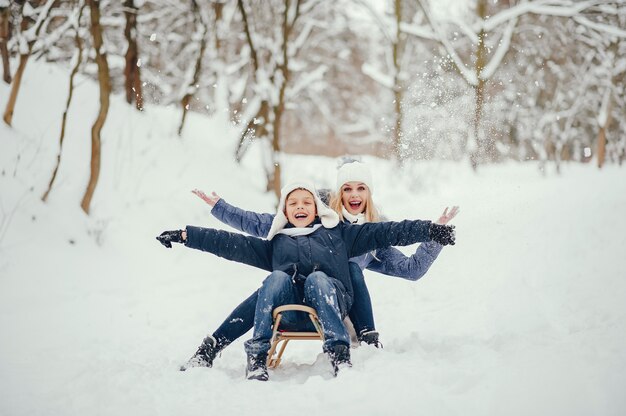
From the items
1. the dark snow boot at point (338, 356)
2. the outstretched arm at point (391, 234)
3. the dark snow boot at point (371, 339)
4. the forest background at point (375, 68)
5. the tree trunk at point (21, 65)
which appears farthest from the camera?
the forest background at point (375, 68)

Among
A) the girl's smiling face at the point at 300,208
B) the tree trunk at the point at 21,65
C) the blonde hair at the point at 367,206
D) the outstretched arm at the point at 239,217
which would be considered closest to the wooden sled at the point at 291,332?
the girl's smiling face at the point at 300,208

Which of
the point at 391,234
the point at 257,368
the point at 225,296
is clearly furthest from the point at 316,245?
the point at 225,296

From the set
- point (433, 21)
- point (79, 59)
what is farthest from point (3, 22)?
point (433, 21)

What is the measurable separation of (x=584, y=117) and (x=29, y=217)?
15.6 metres

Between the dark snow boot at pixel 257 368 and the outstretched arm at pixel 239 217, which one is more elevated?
the outstretched arm at pixel 239 217

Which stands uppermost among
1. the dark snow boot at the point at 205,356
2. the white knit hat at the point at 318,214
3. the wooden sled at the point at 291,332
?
the white knit hat at the point at 318,214

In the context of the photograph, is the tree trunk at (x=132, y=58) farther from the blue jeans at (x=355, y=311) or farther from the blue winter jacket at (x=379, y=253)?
the blue jeans at (x=355, y=311)

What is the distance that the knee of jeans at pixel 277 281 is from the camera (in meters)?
3.04

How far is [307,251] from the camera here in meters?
3.26

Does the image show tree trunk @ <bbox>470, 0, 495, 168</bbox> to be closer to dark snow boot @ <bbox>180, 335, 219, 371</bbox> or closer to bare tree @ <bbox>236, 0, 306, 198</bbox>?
bare tree @ <bbox>236, 0, 306, 198</bbox>

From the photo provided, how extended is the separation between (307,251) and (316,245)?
6 cm

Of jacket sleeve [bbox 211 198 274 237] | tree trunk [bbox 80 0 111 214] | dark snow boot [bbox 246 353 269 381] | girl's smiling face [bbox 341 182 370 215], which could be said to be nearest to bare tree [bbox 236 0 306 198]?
tree trunk [bbox 80 0 111 214]

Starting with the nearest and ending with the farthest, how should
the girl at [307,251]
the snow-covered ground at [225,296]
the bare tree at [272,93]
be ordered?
the snow-covered ground at [225,296] < the girl at [307,251] < the bare tree at [272,93]

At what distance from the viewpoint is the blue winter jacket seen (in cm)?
362
